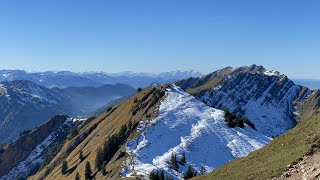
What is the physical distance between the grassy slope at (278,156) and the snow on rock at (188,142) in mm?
49803

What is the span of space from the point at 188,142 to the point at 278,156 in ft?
271

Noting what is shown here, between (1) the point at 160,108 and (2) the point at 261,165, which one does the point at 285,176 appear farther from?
(1) the point at 160,108

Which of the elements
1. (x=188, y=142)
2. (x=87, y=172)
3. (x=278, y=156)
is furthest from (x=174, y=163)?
(x=278, y=156)

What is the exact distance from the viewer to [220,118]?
146000 mm

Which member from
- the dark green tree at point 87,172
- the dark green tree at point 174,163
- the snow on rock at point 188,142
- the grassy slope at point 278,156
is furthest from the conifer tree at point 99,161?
the grassy slope at point 278,156

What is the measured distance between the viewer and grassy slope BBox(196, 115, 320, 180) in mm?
35500

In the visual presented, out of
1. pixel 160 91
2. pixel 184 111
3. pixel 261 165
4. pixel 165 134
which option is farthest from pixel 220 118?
pixel 261 165

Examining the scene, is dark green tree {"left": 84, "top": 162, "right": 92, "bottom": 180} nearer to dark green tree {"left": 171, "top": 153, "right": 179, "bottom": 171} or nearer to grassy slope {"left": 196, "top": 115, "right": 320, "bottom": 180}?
dark green tree {"left": 171, "top": 153, "right": 179, "bottom": 171}

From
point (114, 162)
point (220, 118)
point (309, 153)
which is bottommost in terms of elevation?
point (114, 162)

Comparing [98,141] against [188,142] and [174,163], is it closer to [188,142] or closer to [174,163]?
[188,142]

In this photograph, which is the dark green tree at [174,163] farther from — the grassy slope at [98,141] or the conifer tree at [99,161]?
the conifer tree at [99,161]

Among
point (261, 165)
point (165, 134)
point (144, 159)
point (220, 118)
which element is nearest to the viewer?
point (261, 165)

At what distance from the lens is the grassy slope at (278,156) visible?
35500mm

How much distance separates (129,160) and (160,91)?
248 ft
